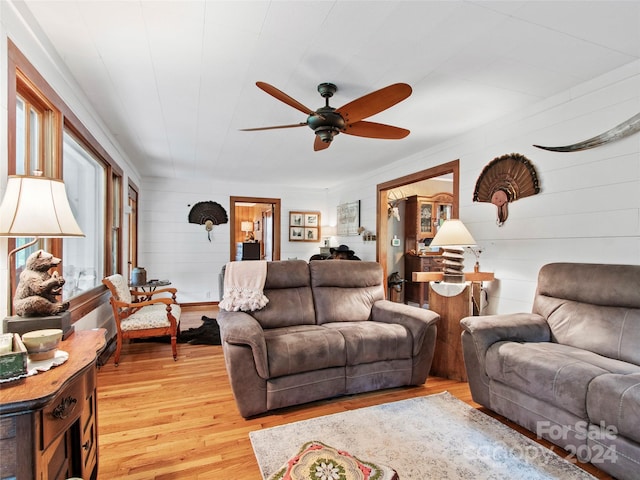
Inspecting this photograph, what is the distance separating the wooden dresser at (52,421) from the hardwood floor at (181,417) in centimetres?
40

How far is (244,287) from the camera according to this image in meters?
3.00

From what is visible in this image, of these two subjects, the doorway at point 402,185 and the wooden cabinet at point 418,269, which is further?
the wooden cabinet at point 418,269

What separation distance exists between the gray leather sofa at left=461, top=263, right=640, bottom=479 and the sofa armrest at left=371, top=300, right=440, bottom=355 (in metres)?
0.33

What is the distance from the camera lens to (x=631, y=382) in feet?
5.39

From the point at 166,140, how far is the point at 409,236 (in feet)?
14.7

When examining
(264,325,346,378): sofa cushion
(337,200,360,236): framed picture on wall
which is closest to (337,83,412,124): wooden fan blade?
(264,325,346,378): sofa cushion

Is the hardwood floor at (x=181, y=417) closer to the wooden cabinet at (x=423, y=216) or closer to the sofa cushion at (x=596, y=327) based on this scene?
the sofa cushion at (x=596, y=327)

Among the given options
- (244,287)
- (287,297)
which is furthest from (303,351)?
→ (244,287)

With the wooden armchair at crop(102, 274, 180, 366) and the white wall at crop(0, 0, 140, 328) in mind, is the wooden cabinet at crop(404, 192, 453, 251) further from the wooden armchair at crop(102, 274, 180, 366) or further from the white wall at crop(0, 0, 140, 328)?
the white wall at crop(0, 0, 140, 328)

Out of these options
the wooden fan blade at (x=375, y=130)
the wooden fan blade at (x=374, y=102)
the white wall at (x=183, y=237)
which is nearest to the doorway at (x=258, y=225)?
the white wall at (x=183, y=237)

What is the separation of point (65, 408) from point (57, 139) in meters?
2.03

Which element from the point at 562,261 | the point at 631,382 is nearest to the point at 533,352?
the point at 631,382

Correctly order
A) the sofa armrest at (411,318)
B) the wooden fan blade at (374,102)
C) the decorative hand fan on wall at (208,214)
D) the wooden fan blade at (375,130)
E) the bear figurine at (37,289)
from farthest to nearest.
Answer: the decorative hand fan on wall at (208,214) < the sofa armrest at (411,318) < the wooden fan blade at (375,130) < the wooden fan blade at (374,102) < the bear figurine at (37,289)

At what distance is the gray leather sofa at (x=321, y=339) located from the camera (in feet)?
7.54
